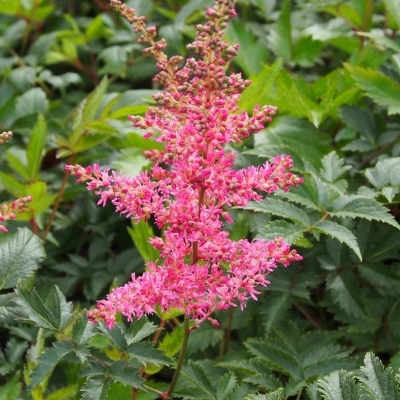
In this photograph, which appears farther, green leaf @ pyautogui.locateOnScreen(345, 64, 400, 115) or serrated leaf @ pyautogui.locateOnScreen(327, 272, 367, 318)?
green leaf @ pyautogui.locateOnScreen(345, 64, 400, 115)

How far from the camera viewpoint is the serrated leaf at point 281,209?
1687 millimetres

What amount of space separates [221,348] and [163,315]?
0.39 metres

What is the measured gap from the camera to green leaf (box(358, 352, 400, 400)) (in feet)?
4.44

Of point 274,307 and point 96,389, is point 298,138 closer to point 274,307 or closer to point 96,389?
point 274,307

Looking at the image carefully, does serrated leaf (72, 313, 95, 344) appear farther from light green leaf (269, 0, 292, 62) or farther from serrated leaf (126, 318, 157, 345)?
light green leaf (269, 0, 292, 62)

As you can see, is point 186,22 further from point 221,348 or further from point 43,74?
point 221,348

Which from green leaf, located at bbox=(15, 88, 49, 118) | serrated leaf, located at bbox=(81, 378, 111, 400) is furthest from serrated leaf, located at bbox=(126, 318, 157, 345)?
green leaf, located at bbox=(15, 88, 49, 118)

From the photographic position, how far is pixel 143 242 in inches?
74.7

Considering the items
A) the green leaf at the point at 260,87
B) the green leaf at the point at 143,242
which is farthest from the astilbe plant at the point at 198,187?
the green leaf at the point at 260,87

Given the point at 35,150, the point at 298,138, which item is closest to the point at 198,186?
the point at 298,138

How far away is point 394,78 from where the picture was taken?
221cm

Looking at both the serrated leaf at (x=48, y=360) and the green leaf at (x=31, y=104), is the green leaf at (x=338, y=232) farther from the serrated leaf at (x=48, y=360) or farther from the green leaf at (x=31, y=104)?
the green leaf at (x=31, y=104)

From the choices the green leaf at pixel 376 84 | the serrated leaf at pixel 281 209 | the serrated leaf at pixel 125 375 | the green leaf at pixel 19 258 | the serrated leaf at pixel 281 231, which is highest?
the green leaf at pixel 376 84

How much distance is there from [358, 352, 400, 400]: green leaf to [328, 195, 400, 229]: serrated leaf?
1.26 ft
